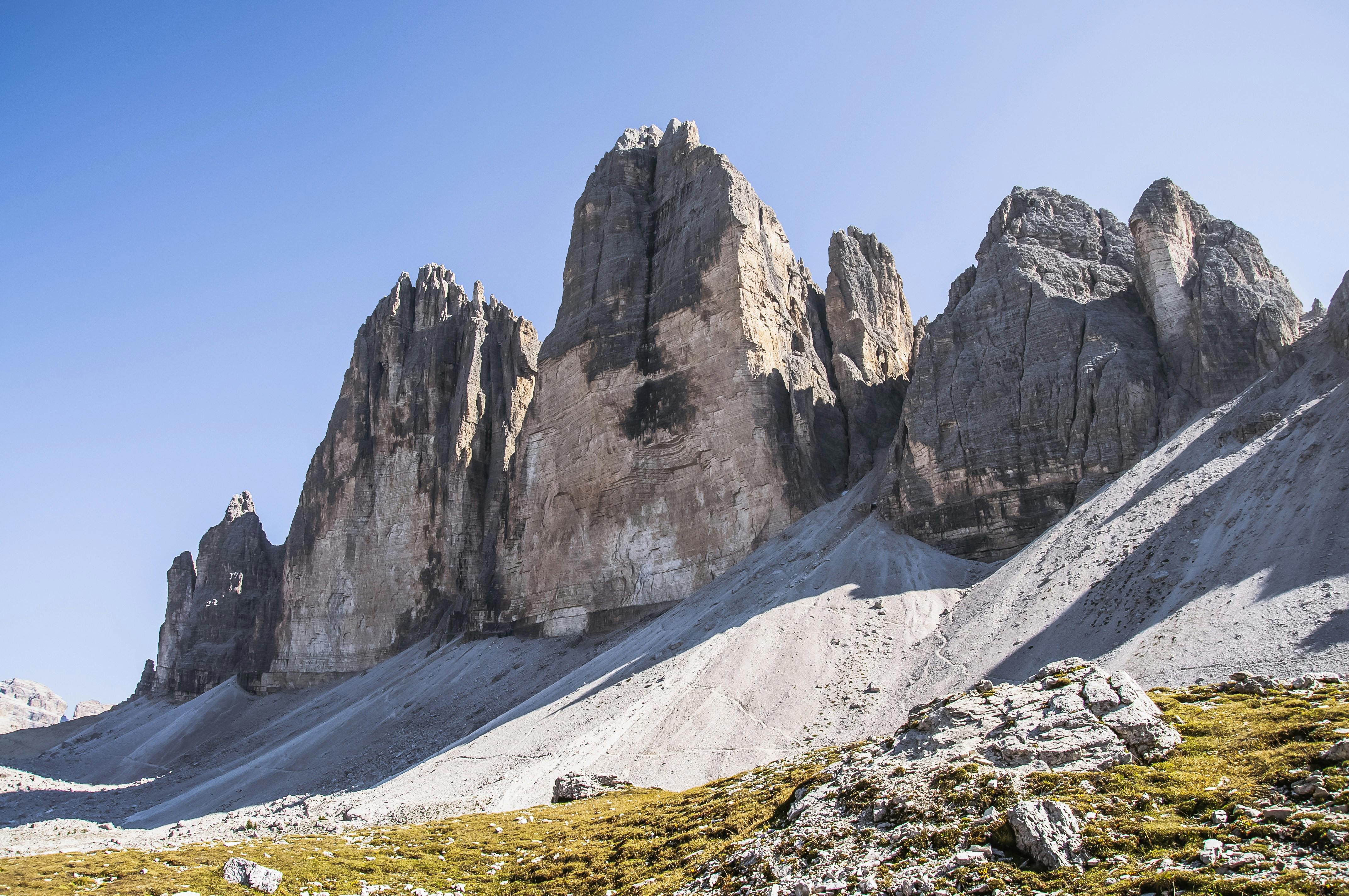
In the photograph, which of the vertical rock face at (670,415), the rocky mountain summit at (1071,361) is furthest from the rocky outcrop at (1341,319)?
the vertical rock face at (670,415)

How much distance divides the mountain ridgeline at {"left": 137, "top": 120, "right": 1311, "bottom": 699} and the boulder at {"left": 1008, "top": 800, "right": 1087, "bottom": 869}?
2915 cm

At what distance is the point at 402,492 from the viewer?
238 ft

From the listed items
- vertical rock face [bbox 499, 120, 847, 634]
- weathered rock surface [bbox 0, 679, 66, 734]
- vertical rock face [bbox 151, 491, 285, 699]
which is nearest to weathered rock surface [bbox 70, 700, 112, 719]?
weathered rock surface [bbox 0, 679, 66, 734]

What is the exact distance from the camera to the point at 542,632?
180ft

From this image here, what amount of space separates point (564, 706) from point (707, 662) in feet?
20.3

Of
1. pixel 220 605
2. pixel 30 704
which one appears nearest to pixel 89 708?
pixel 30 704

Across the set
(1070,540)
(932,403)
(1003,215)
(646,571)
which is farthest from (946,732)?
(1003,215)

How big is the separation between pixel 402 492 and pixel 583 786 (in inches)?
2008

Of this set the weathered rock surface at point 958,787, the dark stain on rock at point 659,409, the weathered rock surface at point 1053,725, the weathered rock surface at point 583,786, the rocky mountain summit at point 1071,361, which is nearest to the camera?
the weathered rock surface at point 958,787

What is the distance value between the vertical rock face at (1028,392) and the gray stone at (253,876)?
1222 inches

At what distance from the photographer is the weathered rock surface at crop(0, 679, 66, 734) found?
143750 mm

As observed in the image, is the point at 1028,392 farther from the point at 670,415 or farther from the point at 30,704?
the point at 30,704

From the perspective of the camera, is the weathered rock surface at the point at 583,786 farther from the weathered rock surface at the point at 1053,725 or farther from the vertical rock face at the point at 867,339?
the vertical rock face at the point at 867,339

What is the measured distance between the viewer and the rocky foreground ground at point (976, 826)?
406 inches
